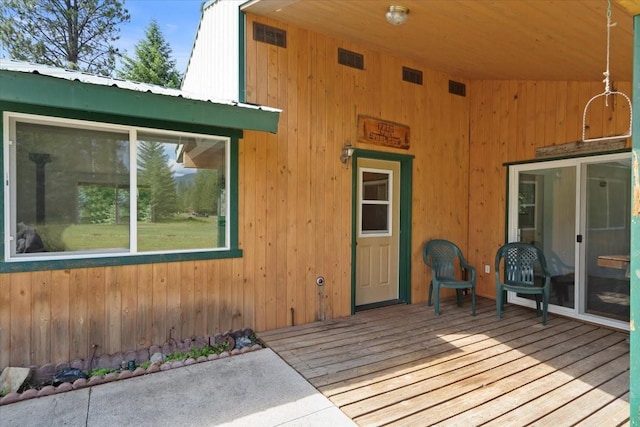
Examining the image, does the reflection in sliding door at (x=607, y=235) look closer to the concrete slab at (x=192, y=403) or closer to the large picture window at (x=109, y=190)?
the concrete slab at (x=192, y=403)

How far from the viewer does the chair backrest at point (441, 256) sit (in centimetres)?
488

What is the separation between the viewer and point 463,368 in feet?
9.61

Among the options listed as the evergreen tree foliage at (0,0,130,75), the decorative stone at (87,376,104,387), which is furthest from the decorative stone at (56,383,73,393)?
the evergreen tree foliage at (0,0,130,75)

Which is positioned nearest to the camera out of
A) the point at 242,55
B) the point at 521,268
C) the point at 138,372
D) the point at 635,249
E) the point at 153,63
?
the point at 635,249

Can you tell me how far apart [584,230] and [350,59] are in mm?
3553

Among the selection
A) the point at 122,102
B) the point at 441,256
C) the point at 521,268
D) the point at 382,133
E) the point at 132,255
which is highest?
the point at 382,133

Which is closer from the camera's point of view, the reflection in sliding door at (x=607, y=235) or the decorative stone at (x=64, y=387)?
the decorative stone at (x=64, y=387)

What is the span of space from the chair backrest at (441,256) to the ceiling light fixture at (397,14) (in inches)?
117

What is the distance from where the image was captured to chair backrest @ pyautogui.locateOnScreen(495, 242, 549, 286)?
4.52 metres

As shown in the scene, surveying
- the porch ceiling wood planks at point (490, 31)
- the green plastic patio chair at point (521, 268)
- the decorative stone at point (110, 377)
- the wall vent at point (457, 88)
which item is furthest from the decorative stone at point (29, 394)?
the wall vent at point (457, 88)

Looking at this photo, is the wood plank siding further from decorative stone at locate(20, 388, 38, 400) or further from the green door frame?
decorative stone at locate(20, 388, 38, 400)

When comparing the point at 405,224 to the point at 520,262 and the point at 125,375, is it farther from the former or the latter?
the point at 125,375

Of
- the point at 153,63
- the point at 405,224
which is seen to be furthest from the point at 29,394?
the point at 153,63

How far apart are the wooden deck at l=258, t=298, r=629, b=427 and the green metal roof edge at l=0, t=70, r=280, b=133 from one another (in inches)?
86.1
